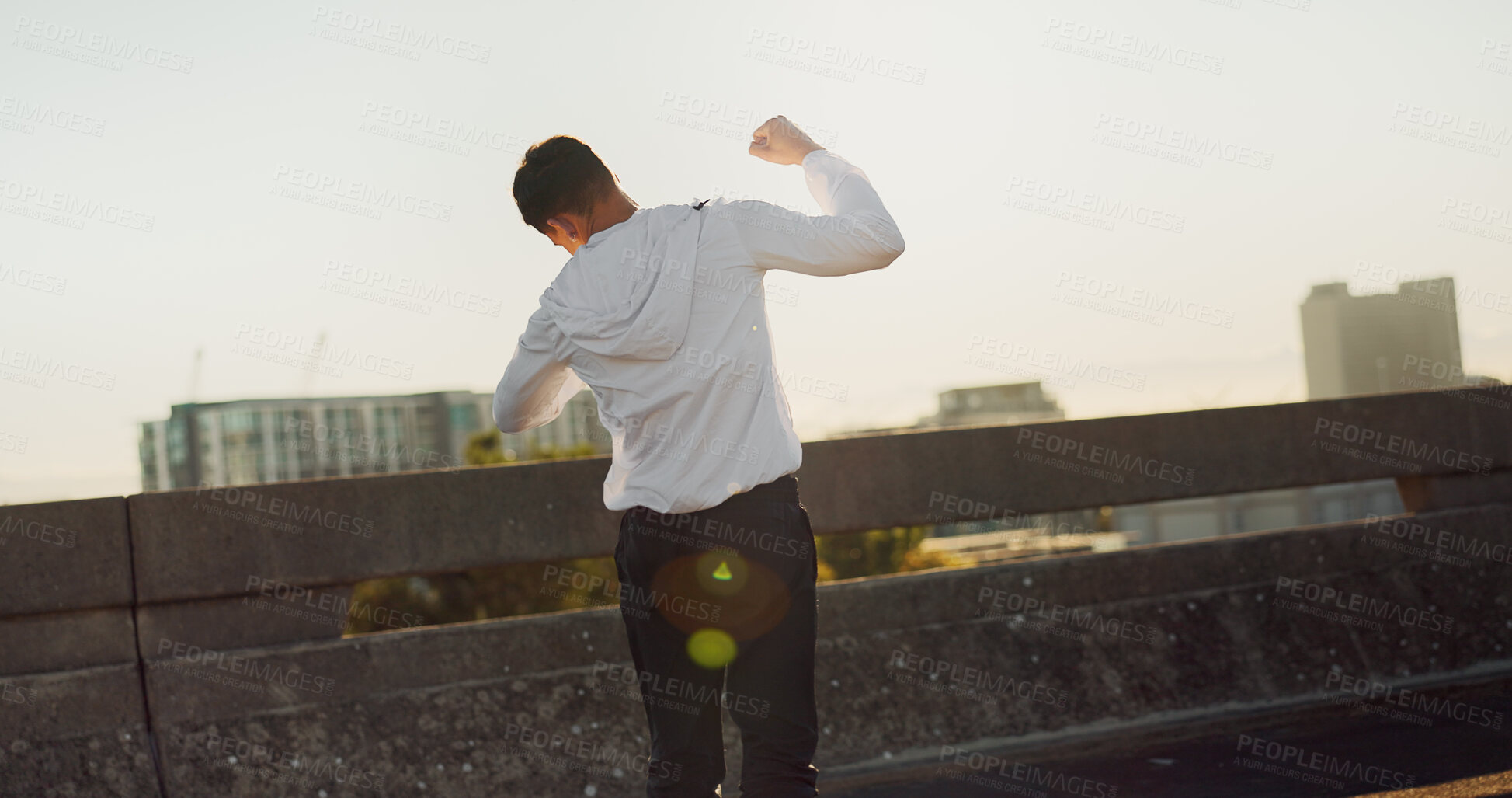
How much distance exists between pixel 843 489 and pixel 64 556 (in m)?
2.76

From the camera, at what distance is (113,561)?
3684 millimetres

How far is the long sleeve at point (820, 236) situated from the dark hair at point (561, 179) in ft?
0.97

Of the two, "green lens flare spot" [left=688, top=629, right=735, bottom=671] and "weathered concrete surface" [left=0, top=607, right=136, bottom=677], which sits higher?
"green lens flare spot" [left=688, top=629, right=735, bottom=671]

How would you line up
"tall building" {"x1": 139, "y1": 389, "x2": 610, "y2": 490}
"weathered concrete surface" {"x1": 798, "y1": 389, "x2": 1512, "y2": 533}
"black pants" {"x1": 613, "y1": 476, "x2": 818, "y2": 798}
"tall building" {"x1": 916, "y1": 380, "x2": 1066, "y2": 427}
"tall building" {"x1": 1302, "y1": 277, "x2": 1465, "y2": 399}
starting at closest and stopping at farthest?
"black pants" {"x1": 613, "y1": 476, "x2": 818, "y2": 798}
"weathered concrete surface" {"x1": 798, "y1": 389, "x2": 1512, "y2": 533}
"tall building" {"x1": 1302, "y1": 277, "x2": 1465, "y2": 399}
"tall building" {"x1": 139, "y1": 389, "x2": 610, "y2": 490}
"tall building" {"x1": 916, "y1": 380, "x2": 1066, "y2": 427}

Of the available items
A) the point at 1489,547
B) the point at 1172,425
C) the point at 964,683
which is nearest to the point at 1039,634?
the point at 964,683

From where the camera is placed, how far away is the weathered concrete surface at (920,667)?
371 centimetres

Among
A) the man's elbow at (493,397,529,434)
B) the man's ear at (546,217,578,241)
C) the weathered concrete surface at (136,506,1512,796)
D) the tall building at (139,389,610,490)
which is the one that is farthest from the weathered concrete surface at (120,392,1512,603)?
the tall building at (139,389,610,490)

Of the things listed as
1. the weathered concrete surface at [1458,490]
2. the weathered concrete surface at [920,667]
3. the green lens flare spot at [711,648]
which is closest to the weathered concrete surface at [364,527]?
the weathered concrete surface at [920,667]

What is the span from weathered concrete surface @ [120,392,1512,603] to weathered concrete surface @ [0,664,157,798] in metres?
0.34

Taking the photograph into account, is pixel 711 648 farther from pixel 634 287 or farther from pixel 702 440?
pixel 634 287

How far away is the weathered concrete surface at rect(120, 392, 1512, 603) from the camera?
12.3ft

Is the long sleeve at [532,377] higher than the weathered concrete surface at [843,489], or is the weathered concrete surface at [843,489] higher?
the long sleeve at [532,377]

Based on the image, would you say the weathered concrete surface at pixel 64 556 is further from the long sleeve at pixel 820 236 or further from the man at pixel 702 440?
the long sleeve at pixel 820 236

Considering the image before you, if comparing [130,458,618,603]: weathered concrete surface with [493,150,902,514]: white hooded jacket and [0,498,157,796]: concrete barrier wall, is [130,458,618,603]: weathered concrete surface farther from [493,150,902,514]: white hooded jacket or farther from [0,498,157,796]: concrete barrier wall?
[493,150,902,514]: white hooded jacket
